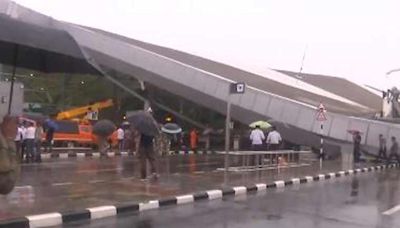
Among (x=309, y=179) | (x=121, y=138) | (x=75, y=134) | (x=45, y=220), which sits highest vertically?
(x=75, y=134)

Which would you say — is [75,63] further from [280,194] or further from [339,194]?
[339,194]

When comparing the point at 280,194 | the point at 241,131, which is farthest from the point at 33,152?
the point at 241,131

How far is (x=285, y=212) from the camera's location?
12.6 metres

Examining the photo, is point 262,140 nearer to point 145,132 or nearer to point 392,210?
point 145,132

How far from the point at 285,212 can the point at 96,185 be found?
468 centimetres

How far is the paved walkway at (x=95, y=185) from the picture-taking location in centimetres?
1159

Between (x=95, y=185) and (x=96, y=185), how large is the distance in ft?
0.08

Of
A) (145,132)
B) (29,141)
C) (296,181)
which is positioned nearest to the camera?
(145,132)

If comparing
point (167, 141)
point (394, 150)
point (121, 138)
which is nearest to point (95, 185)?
point (167, 141)

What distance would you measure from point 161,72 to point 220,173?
15.3 m

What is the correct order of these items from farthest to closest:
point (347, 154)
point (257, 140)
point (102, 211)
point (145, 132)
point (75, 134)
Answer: point (75, 134)
point (347, 154)
point (257, 140)
point (145, 132)
point (102, 211)

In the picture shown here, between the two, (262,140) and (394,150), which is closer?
(262,140)

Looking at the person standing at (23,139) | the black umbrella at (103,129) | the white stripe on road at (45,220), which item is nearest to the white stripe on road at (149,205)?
the white stripe on road at (45,220)

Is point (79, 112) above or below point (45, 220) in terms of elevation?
above
